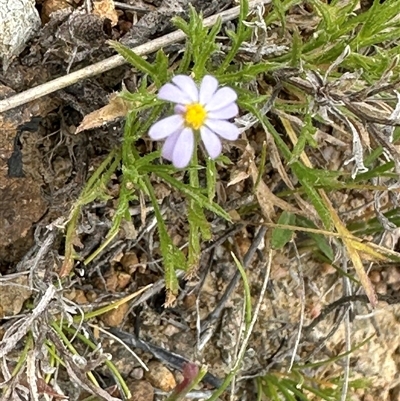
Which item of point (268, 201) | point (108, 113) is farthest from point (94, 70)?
point (268, 201)

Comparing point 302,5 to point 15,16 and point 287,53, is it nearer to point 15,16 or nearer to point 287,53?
point 287,53

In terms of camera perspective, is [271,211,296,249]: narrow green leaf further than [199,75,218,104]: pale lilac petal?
Yes

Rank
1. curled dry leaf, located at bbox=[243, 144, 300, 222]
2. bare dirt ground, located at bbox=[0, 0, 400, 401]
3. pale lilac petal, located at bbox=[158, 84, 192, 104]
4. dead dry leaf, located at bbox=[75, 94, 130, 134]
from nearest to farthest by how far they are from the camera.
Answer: pale lilac petal, located at bbox=[158, 84, 192, 104] → dead dry leaf, located at bbox=[75, 94, 130, 134] → bare dirt ground, located at bbox=[0, 0, 400, 401] → curled dry leaf, located at bbox=[243, 144, 300, 222]

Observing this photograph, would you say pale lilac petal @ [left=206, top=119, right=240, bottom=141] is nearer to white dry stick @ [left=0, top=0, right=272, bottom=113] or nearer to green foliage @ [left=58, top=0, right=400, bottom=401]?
green foliage @ [left=58, top=0, right=400, bottom=401]

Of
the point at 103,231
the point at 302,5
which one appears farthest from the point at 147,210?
the point at 302,5

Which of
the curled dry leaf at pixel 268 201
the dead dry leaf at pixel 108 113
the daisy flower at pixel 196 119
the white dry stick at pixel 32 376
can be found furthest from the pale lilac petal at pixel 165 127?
the white dry stick at pixel 32 376

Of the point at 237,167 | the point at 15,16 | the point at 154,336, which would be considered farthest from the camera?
the point at 154,336

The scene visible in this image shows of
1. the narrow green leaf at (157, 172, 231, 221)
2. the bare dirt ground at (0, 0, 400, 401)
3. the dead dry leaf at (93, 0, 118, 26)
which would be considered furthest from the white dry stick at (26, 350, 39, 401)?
the dead dry leaf at (93, 0, 118, 26)
